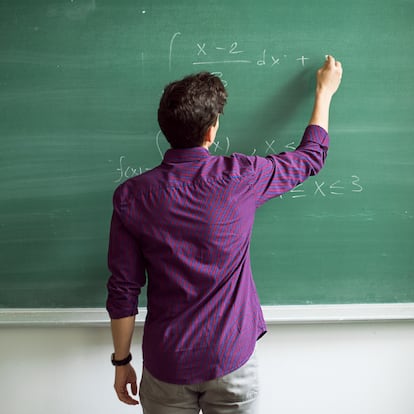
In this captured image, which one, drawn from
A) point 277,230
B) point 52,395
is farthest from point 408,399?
point 52,395

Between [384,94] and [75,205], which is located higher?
[384,94]

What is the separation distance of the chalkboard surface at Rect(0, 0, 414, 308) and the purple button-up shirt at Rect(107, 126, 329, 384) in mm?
312

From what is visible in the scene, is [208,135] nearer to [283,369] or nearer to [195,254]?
[195,254]

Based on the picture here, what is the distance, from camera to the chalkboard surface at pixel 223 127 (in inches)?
52.9

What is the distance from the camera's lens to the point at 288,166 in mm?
1134

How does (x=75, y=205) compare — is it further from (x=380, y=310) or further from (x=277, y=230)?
(x=380, y=310)

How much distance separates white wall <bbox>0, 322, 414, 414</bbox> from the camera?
1559mm

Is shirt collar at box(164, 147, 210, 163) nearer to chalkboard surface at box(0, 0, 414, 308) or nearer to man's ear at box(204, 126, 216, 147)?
man's ear at box(204, 126, 216, 147)

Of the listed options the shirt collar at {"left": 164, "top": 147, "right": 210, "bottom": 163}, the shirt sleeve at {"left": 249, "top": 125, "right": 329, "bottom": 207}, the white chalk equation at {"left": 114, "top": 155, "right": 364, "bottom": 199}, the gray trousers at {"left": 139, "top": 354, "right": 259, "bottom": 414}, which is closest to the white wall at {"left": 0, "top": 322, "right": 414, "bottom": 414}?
the gray trousers at {"left": 139, "top": 354, "right": 259, "bottom": 414}

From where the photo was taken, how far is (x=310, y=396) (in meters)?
1.61

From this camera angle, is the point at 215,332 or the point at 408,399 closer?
the point at 215,332

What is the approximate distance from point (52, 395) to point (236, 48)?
5.25 ft

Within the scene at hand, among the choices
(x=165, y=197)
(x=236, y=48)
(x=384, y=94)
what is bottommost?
(x=165, y=197)

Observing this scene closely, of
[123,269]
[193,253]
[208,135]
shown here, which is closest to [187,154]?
[208,135]
